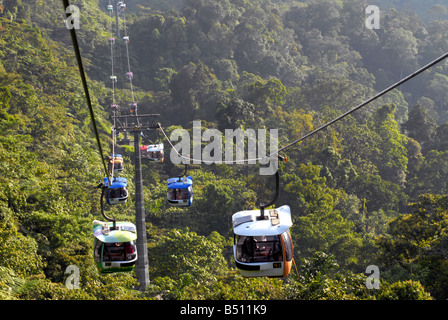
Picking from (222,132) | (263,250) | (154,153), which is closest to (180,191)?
(154,153)

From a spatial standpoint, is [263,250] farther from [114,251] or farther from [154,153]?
[154,153]

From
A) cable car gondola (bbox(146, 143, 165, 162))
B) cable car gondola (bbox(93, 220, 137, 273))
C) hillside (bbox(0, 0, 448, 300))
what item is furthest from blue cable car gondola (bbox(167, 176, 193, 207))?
cable car gondola (bbox(146, 143, 165, 162))

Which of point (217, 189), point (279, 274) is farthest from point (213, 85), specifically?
point (279, 274)

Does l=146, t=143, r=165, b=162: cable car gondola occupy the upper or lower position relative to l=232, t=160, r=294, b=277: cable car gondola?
lower

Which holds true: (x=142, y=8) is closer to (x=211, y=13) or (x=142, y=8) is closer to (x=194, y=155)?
(x=211, y=13)

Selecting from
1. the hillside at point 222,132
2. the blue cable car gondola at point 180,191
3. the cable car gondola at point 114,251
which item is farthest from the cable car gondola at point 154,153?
the cable car gondola at point 114,251

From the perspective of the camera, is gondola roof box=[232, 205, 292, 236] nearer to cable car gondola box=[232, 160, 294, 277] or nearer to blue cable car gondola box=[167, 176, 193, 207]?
cable car gondola box=[232, 160, 294, 277]

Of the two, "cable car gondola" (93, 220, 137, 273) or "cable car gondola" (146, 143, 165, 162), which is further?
"cable car gondola" (146, 143, 165, 162)

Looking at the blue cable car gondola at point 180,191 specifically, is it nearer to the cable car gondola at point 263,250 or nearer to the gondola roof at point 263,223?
the gondola roof at point 263,223
